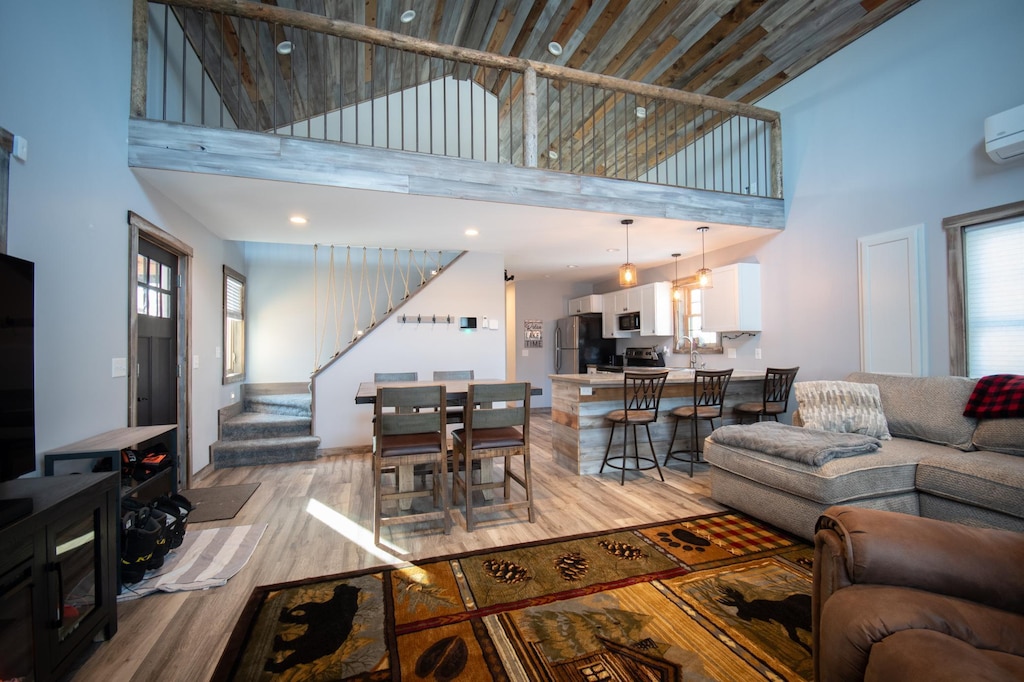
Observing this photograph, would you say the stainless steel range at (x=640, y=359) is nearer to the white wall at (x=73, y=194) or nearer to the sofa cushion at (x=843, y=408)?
the sofa cushion at (x=843, y=408)

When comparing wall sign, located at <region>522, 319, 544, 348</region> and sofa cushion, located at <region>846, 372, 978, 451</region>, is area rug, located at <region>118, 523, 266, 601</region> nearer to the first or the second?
sofa cushion, located at <region>846, 372, 978, 451</region>

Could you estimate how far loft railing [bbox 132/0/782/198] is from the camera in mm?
3285

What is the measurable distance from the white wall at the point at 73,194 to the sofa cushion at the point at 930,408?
5291 millimetres

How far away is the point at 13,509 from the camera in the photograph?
132 centimetres

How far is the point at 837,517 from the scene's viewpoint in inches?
53.2

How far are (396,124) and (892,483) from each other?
6.19m

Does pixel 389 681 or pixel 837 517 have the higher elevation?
pixel 837 517

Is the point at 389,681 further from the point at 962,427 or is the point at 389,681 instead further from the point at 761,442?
the point at 962,427

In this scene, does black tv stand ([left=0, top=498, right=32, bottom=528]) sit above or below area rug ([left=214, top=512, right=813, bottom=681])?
above

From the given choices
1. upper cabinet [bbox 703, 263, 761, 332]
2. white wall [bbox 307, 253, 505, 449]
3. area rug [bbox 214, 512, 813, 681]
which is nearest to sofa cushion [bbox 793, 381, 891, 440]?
area rug [bbox 214, 512, 813, 681]

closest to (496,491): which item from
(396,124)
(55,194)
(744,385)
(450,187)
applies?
(450,187)

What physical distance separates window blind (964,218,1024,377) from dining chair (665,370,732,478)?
1.68 meters

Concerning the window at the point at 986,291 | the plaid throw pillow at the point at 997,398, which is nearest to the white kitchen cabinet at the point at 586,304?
the window at the point at 986,291

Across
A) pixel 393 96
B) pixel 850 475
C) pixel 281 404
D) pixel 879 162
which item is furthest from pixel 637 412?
pixel 393 96
